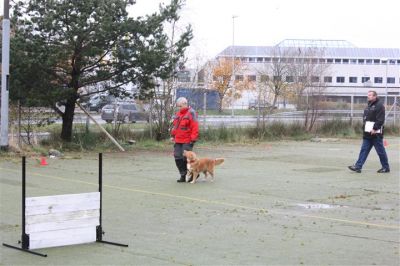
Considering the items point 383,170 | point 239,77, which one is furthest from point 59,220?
point 239,77

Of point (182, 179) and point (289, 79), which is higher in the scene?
point (289, 79)

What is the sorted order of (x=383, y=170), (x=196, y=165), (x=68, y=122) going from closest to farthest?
(x=196, y=165) → (x=383, y=170) → (x=68, y=122)

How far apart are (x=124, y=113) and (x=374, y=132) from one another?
34.4ft

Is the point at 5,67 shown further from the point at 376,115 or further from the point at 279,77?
the point at 279,77

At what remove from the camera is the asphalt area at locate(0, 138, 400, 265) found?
20.5ft

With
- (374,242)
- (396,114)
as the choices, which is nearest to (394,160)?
(374,242)

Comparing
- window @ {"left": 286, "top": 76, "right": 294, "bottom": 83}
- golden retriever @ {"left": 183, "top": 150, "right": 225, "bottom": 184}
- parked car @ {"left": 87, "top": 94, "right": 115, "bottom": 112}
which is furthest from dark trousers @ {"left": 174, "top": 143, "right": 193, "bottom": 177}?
window @ {"left": 286, "top": 76, "right": 294, "bottom": 83}

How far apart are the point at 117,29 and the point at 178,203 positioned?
30.6ft

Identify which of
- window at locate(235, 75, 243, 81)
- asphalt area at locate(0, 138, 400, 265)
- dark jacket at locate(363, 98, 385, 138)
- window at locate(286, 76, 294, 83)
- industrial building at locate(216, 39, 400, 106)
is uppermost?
industrial building at locate(216, 39, 400, 106)

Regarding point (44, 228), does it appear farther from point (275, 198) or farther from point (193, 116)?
point (193, 116)

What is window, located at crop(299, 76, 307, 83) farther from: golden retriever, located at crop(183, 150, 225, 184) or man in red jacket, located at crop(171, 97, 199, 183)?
golden retriever, located at crop(183, 150, 225, 184)

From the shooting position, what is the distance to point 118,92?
64.1 ft

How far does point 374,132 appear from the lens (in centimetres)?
1373

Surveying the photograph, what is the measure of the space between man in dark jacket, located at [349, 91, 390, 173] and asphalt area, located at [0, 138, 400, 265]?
378mm
